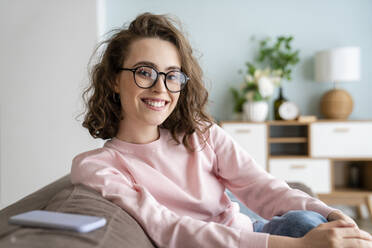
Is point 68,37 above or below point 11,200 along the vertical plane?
above

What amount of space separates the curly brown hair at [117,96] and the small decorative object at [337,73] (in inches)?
101

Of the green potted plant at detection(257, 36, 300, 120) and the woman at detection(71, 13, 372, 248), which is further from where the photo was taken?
the green potted plant at detection(257, 36, 300, 120)

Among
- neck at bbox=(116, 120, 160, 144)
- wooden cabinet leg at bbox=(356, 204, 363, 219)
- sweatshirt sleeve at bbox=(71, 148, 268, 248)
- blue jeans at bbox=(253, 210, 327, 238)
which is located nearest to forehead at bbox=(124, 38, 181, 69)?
neck at bbox=(116, 120, 160, 144)

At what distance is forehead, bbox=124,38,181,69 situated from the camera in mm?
1312

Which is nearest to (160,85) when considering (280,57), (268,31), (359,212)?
(280,57)

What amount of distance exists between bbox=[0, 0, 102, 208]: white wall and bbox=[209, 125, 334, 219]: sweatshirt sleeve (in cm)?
231

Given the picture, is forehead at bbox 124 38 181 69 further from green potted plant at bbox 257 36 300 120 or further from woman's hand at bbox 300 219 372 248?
green potted plant at bbox 257 36 300 120

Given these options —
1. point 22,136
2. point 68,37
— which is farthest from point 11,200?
point 68,37

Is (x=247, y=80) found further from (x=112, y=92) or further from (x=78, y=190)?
(x=78, y=190)

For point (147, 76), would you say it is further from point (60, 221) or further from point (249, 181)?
point (60, 221)

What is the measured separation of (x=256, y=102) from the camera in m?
3.75

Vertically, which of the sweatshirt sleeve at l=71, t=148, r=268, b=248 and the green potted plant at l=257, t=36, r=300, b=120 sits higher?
the green potted plant at l=257, t=36, r=300, b=120

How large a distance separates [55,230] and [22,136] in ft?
10.0

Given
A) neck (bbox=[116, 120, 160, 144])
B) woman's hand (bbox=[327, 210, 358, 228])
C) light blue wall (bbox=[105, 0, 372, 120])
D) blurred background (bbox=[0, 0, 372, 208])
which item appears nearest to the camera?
woman's hand (bbox=[327, 210, 358, 228])
